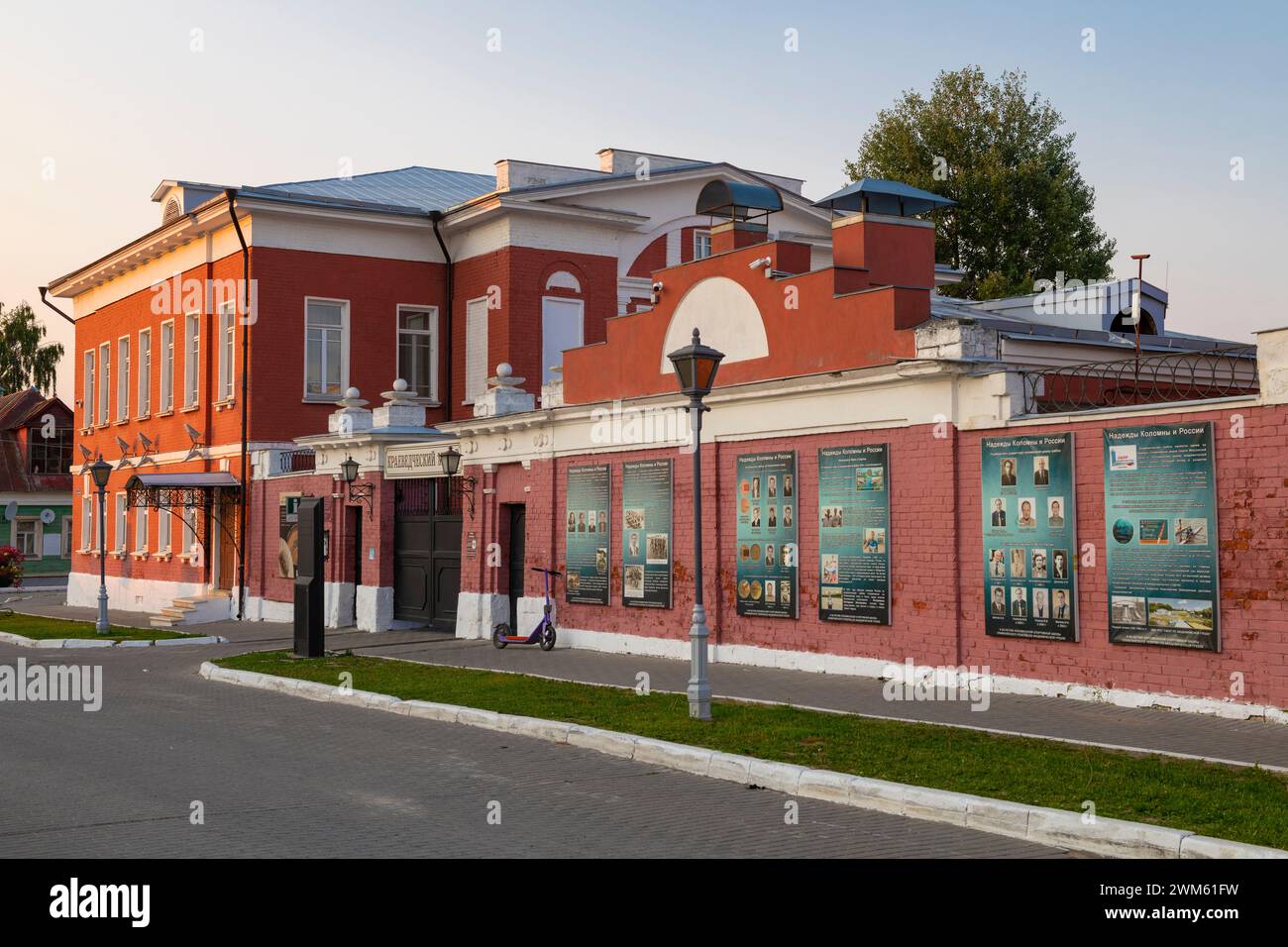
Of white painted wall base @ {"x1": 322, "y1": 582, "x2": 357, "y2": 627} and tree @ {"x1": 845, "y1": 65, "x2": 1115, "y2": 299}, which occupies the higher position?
tree @ {"x1": 845, "y1": 65, "x2": 1115, "y2": 299}

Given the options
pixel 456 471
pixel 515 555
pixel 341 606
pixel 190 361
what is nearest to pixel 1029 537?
pixel 515 555

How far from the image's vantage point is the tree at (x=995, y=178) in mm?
44062

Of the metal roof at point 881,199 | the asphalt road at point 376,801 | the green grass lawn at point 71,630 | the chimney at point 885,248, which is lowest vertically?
the asphalt road at point 376,801

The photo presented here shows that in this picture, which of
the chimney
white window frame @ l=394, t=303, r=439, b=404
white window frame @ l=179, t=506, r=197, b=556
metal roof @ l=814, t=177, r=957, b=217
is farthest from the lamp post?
white window frame @ l=179, t=506, r=197, b=556

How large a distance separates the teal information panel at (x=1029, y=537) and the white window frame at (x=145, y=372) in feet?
95.4

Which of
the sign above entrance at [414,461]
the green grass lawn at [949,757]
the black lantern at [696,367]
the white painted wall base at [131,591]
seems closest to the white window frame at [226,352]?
the white painted wall base at [131,591]

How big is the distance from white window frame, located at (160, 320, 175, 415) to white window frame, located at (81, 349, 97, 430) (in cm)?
665

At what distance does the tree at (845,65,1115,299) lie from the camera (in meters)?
44.1

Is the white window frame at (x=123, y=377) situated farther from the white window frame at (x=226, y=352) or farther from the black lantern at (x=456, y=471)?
the black lantern at (x=456, y=471)

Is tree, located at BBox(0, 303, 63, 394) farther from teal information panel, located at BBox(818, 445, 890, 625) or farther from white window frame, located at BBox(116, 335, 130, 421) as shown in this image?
teal information panel, located at BBox(818, 445, 890, 625)
